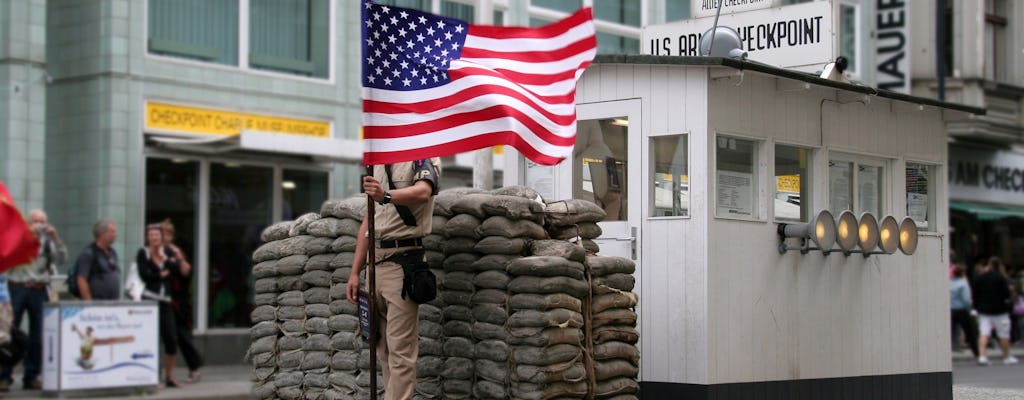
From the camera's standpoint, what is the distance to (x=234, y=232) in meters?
21.3

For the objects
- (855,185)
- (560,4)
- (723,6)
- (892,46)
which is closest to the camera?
(855,185)

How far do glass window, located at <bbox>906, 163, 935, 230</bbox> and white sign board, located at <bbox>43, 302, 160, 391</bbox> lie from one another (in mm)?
8654

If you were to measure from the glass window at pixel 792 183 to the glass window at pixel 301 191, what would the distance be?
12.2 m

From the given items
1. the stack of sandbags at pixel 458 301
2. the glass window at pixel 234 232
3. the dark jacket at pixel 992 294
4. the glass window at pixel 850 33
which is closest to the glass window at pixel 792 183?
the stack of sandbags at pixel 458 301

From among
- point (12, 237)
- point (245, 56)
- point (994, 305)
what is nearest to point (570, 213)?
point (12, 237)

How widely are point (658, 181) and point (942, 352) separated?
3485 mm

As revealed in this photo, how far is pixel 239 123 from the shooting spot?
21.3m

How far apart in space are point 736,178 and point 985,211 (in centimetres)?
2504

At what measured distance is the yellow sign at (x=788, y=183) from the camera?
411 inches

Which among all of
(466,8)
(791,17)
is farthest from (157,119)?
(791,17)

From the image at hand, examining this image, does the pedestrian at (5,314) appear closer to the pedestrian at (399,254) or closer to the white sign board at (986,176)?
the pedestrian at (399,254)

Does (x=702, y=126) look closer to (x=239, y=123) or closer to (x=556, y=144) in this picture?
(x=556, y=144)

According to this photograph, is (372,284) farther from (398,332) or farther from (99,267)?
(99,267)

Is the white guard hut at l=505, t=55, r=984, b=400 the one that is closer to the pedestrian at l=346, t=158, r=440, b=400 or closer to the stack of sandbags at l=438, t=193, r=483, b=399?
the stack of sandbags at l=438, t=193, r=483, b=399
